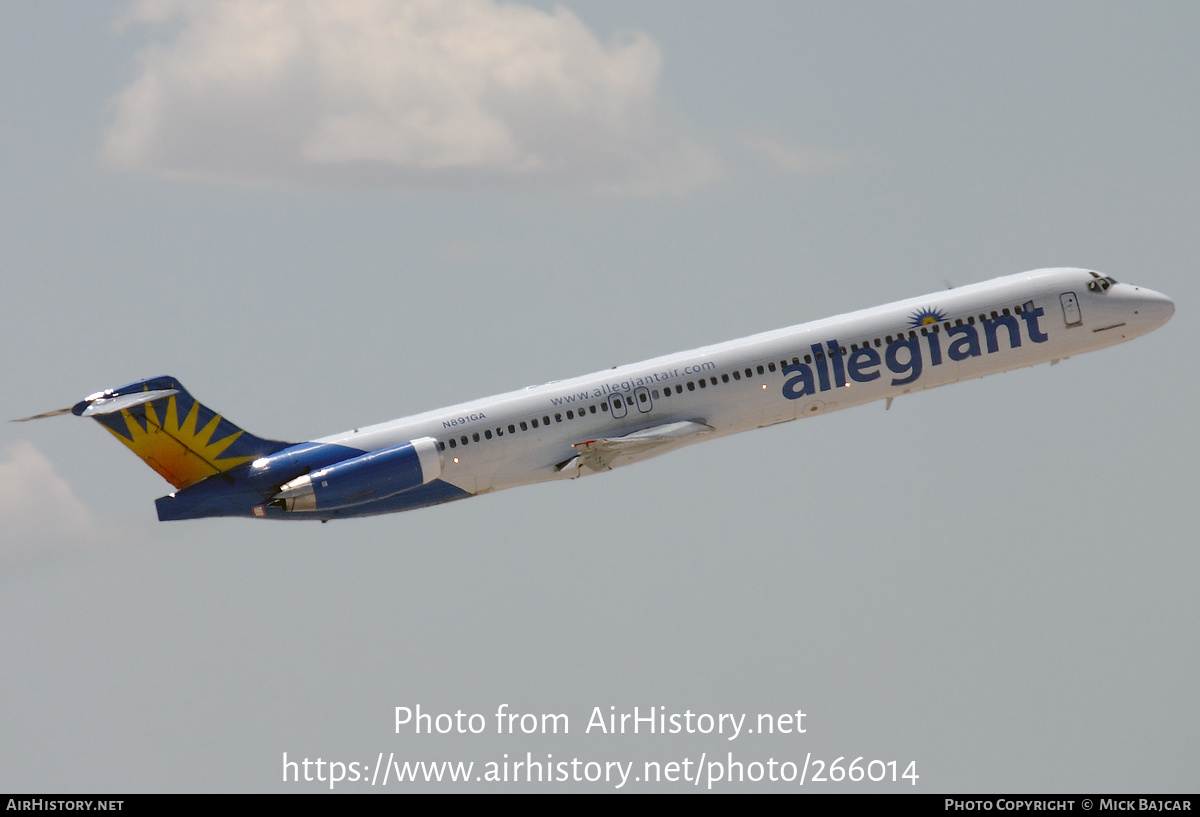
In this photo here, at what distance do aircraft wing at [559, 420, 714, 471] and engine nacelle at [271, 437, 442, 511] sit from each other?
4.75 m

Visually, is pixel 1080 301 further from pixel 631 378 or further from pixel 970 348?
pixel 631 378

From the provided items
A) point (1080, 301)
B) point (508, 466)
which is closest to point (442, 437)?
point (508, 466)

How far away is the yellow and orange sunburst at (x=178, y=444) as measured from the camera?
58.2 metres

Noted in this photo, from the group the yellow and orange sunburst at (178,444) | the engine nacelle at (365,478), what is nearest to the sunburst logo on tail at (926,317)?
the engine nacelle at (365,478)

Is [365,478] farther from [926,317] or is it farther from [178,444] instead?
[926,317]

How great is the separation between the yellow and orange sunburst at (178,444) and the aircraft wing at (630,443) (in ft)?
36.1

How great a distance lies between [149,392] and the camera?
58250 millimetres

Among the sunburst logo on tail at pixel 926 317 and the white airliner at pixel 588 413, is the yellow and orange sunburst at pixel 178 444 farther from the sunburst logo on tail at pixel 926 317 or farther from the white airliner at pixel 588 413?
the sunburst logo on tail at pixel 926 317

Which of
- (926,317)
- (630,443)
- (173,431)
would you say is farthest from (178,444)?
(926,317)

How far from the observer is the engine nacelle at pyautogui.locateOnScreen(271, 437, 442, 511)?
58531mm

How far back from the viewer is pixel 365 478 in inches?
2307

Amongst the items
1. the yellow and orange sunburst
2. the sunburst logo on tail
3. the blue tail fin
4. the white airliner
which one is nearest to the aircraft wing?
the white airliner

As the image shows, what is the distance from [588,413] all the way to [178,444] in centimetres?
1347

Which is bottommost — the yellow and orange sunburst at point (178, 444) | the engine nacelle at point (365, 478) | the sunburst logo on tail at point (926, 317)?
the engine nacelle at point (365, 478)
